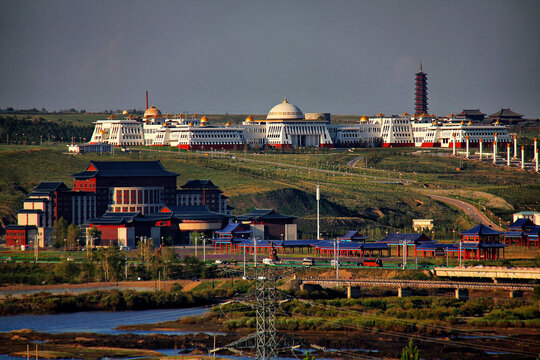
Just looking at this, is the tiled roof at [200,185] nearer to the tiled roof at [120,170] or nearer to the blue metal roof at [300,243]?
the tiled roof at [120,170]

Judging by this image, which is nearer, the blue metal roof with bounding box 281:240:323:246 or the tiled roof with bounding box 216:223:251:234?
the blue metal roof with bounding box 281:240:323:246

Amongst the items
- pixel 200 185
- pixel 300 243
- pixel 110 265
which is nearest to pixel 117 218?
pixel 200 185

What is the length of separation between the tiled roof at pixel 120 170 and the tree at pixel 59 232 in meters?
15.2

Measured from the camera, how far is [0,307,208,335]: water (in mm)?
90875

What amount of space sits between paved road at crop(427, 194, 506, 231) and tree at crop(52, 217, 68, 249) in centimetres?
5573

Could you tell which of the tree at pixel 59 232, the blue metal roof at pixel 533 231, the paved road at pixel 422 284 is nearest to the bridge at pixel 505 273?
the paved road at pixel 422 284

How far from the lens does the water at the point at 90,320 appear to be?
9088cm

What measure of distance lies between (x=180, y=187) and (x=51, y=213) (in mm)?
22862

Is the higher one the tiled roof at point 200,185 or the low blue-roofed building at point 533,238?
the tiled roof at point 200,185

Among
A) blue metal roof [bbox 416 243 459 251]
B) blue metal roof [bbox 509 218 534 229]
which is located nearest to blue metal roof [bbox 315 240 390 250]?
blue metal roof [bbox 416 243 459 251]

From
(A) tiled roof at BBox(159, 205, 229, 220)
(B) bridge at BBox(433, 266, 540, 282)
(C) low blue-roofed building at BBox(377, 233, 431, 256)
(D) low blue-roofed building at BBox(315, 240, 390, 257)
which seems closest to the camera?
(B) bridge at BBox(433, 266, 540, 282)

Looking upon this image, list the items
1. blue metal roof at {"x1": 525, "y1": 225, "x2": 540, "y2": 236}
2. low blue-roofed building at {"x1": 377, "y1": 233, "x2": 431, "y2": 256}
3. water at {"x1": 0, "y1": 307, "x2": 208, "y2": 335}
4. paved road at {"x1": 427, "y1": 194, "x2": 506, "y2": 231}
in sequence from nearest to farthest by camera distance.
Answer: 1. water at {"x1": 0, "y1": 307, "x2": 208, "y2": 335}
2. low blue-roofed building at {"x1": 377, "y1": 233, "x2": 431, "y2": 256}
3. blue metal roof at {"x1": 525, "y1": 225, "x2": 540, "y2": 236}
4. paved road at {"x1": 427, "y1": 194, "x2": 506, "y2": 231}

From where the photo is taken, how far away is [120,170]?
15975 cm

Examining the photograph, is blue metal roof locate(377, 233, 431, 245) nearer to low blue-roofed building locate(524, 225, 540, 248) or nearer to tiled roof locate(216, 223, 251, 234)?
low blue-roofed building locate(524, 225, 540, 248)
